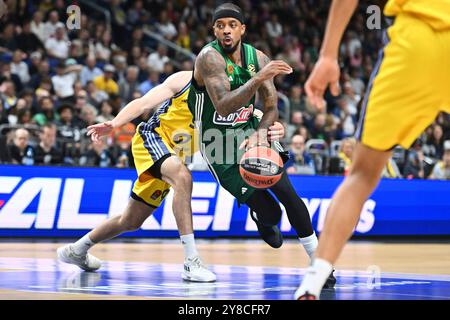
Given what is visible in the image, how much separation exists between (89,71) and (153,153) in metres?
9.36

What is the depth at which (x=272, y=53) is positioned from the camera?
2170 cm

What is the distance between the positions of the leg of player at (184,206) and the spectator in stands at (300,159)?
712cm

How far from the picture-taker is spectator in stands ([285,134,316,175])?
1520 centimetres

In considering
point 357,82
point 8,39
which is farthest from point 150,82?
point 357,82

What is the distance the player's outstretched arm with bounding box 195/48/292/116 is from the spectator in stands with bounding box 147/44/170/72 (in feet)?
36.5

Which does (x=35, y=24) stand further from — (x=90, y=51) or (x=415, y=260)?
(x=415, y=260)

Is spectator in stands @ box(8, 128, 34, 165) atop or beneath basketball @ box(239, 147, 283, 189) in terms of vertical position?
beneath

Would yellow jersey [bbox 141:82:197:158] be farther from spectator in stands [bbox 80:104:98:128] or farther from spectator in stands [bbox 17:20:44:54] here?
spectator in stands [bbox 17:20:44:54]

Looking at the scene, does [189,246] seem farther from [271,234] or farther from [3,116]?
[3,116]

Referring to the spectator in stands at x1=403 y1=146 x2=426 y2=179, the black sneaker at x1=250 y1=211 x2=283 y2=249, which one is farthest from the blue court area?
the spectator in stands at x1=403 y1=146 x2=426 y2=179

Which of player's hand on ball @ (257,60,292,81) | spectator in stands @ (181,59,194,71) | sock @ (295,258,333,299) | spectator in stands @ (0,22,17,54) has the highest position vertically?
spectator in stands @ (0,22,17,54)

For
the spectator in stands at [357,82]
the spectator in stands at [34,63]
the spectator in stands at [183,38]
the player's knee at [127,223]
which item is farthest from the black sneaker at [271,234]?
the spectator in stands at [357,82]

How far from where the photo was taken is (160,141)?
331 inches

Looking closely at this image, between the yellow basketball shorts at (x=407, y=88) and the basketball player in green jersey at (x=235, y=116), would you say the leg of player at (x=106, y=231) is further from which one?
the yellow basketball shorts at (x=407, y=88)
